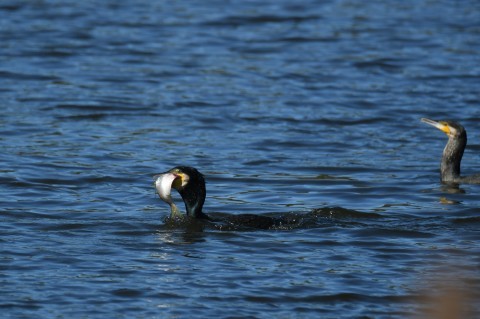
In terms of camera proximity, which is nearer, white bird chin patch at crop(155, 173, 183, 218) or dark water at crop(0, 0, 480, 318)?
dark water at crop(0, 0, 480, 318)

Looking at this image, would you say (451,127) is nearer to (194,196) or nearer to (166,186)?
(194,196)

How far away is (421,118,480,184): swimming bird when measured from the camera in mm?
14133

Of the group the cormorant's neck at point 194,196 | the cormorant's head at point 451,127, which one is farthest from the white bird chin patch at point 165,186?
the cormorant's head at point 451,127

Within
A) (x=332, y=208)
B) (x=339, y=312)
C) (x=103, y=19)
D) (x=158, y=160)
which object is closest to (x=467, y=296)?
(x=339, y=312)

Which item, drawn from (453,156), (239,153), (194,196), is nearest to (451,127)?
(453,156)

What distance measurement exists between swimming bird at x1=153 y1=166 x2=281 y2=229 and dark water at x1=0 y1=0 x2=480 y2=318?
232 millimetres

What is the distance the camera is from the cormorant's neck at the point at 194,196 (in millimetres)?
11289

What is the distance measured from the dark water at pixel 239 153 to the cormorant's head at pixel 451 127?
480 millimetres

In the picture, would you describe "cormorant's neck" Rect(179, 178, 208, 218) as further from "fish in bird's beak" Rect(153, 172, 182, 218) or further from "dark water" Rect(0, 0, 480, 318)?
"dark water" Rect(0, 0, 480, 318)

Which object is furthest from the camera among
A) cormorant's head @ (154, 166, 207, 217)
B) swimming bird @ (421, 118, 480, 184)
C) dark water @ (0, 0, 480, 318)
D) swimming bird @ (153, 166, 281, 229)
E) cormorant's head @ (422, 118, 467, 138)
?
cormorant's head @ (422, 118, 467, 138)

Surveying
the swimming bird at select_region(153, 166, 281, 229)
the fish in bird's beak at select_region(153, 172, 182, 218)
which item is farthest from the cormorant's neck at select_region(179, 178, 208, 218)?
the fish in bird's beak at select_region(153, 172, 182, 218)

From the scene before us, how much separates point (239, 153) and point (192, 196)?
12.7ft

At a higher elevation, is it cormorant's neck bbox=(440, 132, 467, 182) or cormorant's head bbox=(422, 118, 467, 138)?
cormorant's head bbox=(422, 118, 467, 138)

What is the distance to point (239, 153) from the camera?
1516 centimetres
